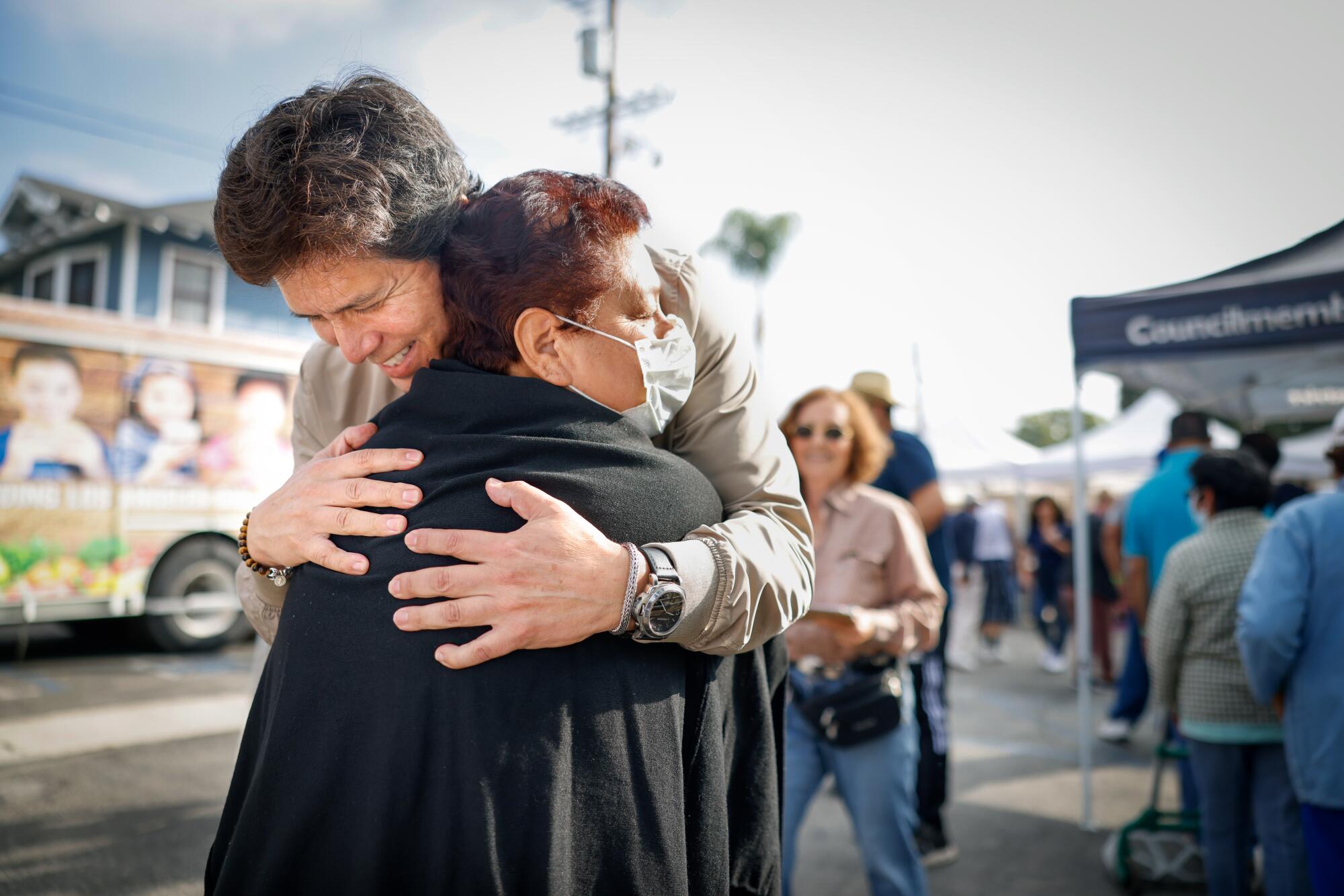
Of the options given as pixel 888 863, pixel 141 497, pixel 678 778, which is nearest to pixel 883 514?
pixel 888 863

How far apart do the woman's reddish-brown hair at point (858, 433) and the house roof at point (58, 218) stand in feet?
41.5

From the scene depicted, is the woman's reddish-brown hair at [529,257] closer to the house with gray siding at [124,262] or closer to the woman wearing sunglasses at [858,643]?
the woman wearing sunglasses at [858,643]

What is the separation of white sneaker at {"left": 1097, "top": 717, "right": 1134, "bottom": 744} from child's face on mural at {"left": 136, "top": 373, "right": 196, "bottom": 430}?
9.00 meters

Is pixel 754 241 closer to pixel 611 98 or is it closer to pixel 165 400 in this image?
pixel 611 98

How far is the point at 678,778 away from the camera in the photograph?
1.16 meters

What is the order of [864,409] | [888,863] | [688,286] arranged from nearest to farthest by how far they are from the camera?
[688,286]
[888,863]
[864,409]

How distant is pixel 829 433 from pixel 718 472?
6.65 ft

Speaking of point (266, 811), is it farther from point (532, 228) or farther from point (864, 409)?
point (864, 409)

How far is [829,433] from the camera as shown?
341 cm

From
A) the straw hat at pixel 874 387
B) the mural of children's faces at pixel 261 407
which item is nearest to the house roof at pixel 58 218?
the mural of children's faces at pixel 261 407

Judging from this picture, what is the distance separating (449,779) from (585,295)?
2.12 ft

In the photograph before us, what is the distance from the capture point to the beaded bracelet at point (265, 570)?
136cm

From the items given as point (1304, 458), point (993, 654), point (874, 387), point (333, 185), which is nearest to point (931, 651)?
point (874, 387)

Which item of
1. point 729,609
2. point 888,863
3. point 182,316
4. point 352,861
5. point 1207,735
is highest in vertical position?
point 182,316
